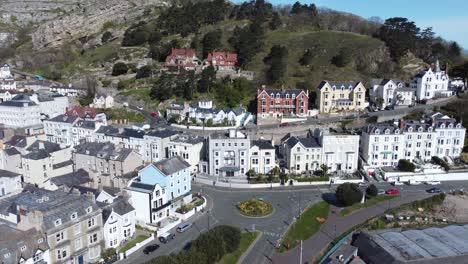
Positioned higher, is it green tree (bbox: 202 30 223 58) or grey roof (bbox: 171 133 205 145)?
green tree (bbox: 202 30 223 58)

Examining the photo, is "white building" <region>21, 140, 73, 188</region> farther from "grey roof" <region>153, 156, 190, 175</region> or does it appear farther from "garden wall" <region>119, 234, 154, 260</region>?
"garden wall" <region>119, 234, 154, 260</region>

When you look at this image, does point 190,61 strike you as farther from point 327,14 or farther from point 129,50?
point 327,14

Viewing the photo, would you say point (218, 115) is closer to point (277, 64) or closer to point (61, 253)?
point (277, 64)

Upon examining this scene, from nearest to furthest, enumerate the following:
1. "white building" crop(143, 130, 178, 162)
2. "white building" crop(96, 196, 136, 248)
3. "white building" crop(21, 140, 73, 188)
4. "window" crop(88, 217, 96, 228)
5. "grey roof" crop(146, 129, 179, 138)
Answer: "window" crop(88, 217, 96, 228) < "white building" crop(96, 196, 136, 248) < "white building" crop(21, 140, 73, 188) < "white building" crop(143, 130, 178, 162) < "grey roof" crop(146, 129, 179, 138)

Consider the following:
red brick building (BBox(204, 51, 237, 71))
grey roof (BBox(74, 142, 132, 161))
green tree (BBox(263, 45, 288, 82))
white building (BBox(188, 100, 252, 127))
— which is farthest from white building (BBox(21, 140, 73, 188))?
red brick building (BBox(204, 51, 237, 71))

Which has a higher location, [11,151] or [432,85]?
[432,85]

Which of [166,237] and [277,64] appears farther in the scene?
[277,64]

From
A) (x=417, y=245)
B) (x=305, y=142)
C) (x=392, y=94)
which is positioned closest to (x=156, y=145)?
(x=305, y=142)
